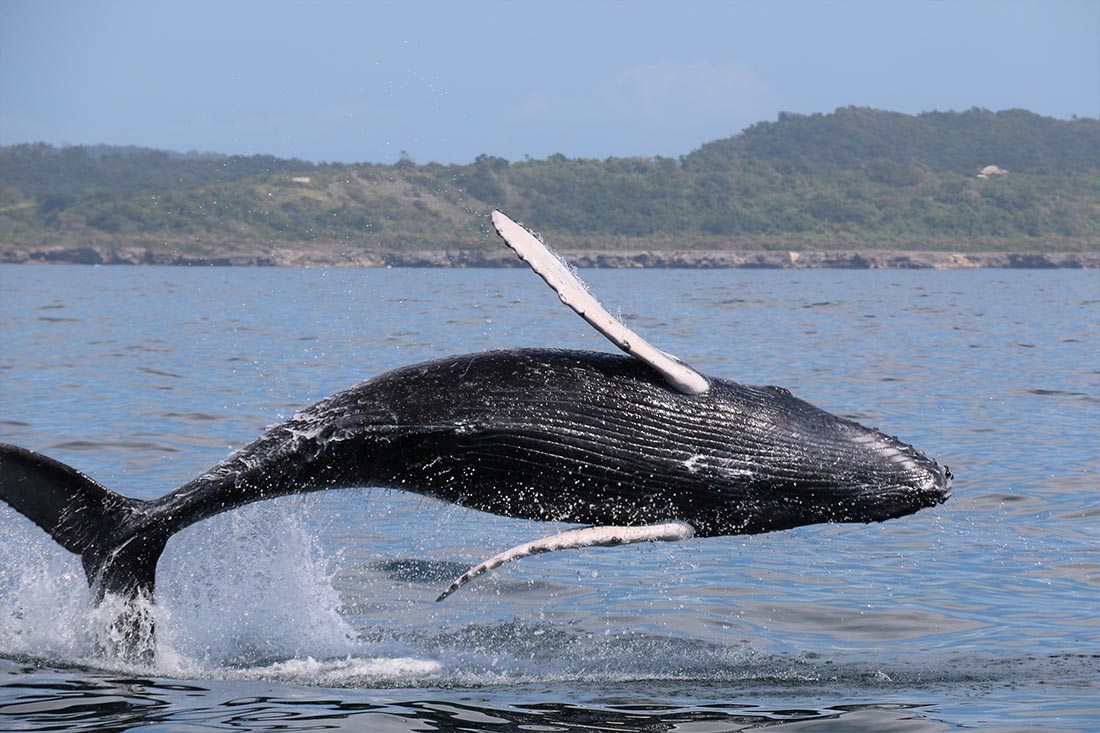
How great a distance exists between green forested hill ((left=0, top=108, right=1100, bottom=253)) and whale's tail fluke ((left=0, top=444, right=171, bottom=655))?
102773mm

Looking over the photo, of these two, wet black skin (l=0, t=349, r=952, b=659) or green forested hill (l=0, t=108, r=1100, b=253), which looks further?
green forested hill (l=0, t=108, r=1100, b=253)

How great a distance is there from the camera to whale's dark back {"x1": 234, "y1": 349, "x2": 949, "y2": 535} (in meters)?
10.1

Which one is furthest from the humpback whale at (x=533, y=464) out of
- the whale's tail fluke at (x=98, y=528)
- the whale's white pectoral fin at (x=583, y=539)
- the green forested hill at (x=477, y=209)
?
the green forested hill at (x=477, y=209)

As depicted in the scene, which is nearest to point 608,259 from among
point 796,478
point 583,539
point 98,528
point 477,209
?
point 477,209

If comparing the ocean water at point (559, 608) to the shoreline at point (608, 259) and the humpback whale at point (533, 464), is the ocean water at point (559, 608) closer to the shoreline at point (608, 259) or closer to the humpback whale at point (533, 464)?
the humpback whale at point (533, 464)

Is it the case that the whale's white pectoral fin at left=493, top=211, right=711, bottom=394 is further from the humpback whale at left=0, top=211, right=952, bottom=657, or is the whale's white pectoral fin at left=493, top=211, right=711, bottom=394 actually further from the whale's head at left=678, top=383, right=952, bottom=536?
the whale's head at left=678, top=383, right=952, bottom=536

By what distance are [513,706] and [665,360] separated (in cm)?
253

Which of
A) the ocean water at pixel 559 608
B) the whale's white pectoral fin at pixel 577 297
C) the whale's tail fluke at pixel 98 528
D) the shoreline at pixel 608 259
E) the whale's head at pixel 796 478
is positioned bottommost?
the ocean water at pixel 559 608

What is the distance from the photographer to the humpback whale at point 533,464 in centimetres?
1006

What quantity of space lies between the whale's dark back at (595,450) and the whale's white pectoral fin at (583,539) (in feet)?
0.95

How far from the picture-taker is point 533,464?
10.1 m

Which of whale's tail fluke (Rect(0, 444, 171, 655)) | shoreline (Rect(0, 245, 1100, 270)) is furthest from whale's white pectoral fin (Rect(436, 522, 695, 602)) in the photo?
shoreline (Rect(0, 245, 1100, 270))

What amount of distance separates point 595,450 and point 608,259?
482 ft

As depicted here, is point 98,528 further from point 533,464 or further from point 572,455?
point 572,455
